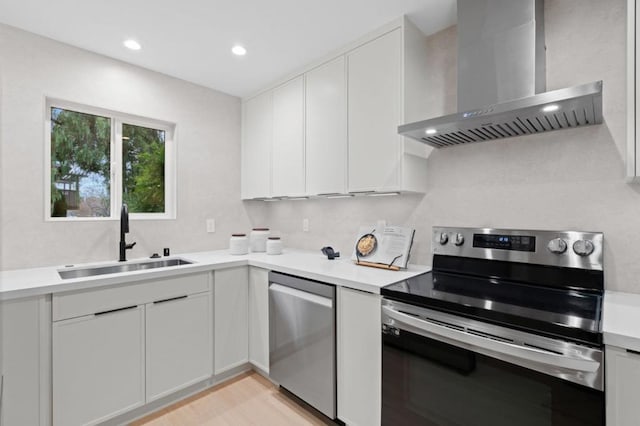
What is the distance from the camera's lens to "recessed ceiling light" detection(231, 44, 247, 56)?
2.18m

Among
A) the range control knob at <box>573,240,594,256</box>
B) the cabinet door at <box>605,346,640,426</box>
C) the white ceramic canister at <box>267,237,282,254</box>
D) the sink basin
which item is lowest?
the cabinet door at <box>605,346,640,426</box>

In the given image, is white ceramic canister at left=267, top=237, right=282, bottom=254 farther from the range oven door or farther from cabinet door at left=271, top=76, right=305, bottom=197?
the range oven door

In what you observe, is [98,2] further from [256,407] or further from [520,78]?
[256,407]

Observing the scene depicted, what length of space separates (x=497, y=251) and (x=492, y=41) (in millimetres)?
1080

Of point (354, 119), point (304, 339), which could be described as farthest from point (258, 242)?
point (354, 119)

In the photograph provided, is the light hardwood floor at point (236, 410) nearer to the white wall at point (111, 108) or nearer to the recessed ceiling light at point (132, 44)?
the white wall at point (111, 108)

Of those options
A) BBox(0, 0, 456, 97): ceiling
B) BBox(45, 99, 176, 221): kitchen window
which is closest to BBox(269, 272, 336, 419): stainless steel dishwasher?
BBox(45, 99, 176, 221): kitchen window

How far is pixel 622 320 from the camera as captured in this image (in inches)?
40.2

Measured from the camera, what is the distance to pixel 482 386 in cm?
114

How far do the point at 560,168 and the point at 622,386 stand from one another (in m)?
1.03

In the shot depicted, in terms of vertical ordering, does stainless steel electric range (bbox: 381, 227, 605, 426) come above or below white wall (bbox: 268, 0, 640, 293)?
below

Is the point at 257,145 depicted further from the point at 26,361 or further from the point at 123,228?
the point at 26,361

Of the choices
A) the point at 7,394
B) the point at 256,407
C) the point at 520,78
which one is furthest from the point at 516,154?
the point at 7,394

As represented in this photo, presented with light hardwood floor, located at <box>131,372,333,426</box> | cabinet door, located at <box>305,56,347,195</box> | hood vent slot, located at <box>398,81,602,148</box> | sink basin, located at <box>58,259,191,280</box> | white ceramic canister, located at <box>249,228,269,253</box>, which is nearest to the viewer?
hood vent slot, located at <box>398,81,602,148</box>
